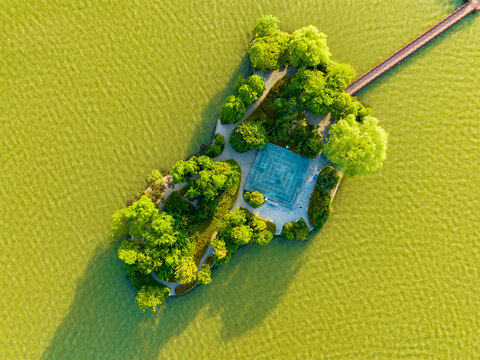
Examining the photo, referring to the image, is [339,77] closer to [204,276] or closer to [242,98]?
[242,98]

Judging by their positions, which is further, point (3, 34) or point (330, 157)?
point (3, 34)

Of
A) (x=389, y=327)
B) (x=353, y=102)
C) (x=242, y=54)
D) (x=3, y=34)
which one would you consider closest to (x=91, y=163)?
(x=3, y=34)

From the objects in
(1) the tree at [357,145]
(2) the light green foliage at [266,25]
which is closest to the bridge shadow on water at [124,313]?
(1) the tree at [357,145]

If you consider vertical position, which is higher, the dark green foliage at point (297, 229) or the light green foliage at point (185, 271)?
the dark green foliage at point (297, 229)

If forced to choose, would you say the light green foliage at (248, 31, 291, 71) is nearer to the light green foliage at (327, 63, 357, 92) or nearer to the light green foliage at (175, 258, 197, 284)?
the light green foliage at (327, 63, 357, 92)

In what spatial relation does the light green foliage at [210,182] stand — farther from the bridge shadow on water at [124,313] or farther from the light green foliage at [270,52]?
the light green foliage at [270,52]

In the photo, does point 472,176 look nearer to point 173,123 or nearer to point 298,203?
point 298,203
